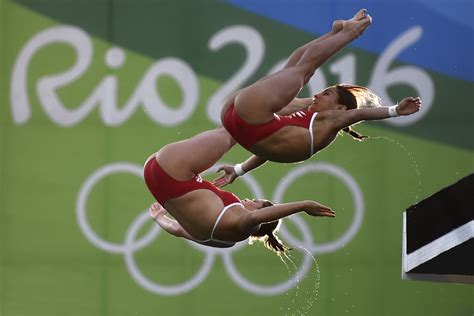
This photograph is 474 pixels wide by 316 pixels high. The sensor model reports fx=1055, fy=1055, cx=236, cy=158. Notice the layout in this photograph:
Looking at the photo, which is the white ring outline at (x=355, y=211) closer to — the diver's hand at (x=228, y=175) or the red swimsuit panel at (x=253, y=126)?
the diver's hand at (x=228, y=175)

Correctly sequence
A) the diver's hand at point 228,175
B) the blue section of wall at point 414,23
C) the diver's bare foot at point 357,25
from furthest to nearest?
the blue section of wall at point 414,23 → the diver's hand at point 228,175 → the diver's bare foot at point 357,25

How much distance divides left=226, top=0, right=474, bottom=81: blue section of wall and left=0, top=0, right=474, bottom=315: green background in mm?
114

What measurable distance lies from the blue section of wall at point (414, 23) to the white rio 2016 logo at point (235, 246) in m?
1.30

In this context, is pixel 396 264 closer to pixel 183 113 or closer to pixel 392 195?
pixel 392 195

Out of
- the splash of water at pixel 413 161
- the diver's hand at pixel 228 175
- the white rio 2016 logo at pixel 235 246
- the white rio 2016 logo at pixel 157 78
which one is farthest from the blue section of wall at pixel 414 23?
the diver's hand at pixel 228 175

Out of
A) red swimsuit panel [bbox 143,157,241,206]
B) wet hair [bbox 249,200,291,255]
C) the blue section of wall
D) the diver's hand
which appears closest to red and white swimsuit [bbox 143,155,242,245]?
red swimsuit panel [bbox 143,157,241,206]

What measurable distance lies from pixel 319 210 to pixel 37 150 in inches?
197

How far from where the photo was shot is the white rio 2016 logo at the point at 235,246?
9.98 meters

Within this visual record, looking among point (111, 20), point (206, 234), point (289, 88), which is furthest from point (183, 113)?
point (289, 88)

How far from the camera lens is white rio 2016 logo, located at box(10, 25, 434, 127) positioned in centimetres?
995

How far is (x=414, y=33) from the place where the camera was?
994 cm

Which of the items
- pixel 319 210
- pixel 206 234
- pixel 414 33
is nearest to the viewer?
pixel 319 210

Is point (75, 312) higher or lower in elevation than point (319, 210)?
lower

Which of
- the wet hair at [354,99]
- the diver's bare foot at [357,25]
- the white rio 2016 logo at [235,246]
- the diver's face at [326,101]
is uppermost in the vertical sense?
the diver's bare foot at [357,25]
